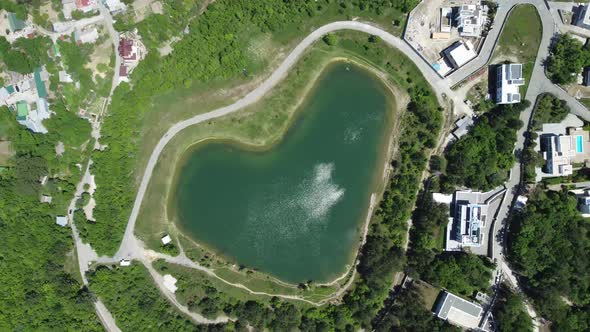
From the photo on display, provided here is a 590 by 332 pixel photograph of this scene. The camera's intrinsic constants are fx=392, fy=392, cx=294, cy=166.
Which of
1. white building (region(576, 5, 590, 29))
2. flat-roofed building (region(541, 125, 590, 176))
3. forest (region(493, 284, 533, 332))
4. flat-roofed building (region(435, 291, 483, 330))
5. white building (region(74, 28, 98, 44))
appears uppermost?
white building (region(576, 5, 590, 29))

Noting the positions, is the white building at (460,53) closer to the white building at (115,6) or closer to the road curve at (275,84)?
the road curve at (275,84)

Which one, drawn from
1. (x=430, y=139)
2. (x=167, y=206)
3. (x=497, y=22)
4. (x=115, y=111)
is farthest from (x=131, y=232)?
(x=497, y=22)

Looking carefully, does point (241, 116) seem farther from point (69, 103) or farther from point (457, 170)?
point (457, 170)

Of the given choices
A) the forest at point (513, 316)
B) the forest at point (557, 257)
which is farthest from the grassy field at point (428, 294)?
the forest at point (557, 257)

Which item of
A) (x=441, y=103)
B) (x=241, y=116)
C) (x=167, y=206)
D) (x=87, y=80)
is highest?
(x=441, y=103)

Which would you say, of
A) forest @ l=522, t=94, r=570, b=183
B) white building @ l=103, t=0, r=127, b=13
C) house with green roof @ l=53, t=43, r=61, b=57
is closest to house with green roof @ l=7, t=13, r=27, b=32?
house with green roof @ l=53, t=43, r=61, b=57

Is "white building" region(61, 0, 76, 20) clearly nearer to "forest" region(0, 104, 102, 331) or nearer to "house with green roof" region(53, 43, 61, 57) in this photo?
"house with green roof" region(53, 43, 61, 57)
